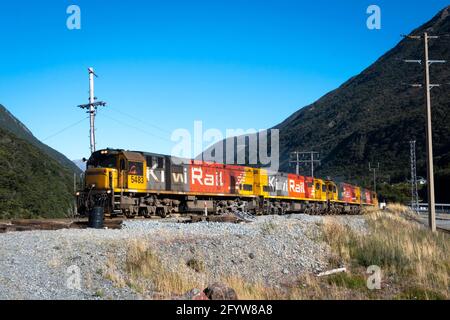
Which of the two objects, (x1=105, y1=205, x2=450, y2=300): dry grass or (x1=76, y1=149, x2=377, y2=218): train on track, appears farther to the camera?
(x1=76, y1=149, x2=377, y2=218): train on track

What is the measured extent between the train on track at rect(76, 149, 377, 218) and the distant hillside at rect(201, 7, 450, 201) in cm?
4621

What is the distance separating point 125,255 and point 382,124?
10856cm

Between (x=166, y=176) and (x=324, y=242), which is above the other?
(x=166, y=176)

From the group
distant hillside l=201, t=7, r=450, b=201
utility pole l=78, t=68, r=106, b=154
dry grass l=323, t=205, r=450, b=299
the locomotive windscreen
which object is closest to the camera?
dry grass l=323, t=205, r=450, b=299

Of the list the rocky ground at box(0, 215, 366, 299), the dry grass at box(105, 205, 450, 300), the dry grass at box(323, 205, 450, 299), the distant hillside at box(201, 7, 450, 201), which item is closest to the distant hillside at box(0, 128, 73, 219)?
the rocky ground at box(0, 215, 366, 299)

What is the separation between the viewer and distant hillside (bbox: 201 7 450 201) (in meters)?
95.8

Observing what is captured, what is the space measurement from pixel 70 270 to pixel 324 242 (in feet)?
30.8

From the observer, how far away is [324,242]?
636 inches

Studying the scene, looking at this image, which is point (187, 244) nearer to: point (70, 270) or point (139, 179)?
point (70, 270)

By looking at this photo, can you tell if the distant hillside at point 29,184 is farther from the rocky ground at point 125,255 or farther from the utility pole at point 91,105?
the rocky ground at point 125,255

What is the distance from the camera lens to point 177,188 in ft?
81.6

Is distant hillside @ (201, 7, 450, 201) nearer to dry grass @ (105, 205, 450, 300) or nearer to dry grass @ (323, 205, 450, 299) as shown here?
dry grass @ (323, 205, 450, 299)
